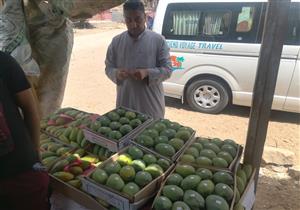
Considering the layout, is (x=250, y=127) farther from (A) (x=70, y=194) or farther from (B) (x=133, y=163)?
(A) (x=70, y=194)

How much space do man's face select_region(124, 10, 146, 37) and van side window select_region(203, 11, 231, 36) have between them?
335 centimetres

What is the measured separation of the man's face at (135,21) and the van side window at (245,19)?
3.37 metres

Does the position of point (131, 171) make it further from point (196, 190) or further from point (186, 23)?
point (186, 23)

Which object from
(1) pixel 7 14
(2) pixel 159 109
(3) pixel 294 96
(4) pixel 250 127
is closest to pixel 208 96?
(3) pixel 294 96

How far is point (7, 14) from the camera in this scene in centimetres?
243

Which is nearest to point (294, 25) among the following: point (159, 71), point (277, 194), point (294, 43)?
point (294, 43)

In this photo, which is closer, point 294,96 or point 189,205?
point 189,205

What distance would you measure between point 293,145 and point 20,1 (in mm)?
4481

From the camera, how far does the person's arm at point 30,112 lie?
179 centimetres

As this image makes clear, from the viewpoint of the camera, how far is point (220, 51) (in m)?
5.93

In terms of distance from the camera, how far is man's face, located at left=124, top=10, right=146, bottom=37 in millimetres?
2756

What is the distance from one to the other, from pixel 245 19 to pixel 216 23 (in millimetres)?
533

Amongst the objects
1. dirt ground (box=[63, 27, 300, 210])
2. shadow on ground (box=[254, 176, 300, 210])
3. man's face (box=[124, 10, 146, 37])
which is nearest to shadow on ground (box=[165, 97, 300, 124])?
dirt ground (box=[63, 27, 300, 210])

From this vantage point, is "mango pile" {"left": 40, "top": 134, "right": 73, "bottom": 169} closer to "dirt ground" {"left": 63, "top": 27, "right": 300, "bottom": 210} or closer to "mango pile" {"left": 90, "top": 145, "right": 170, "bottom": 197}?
"mango pile" {"left": 90, "top": 145, "right": 170, "bottom": 197}
